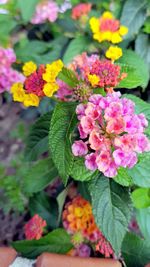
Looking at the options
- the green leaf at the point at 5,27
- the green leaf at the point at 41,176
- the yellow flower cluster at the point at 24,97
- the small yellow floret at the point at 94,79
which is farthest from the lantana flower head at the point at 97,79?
the green leaf at the point at 5,27

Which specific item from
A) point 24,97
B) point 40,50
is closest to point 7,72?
point 40,50

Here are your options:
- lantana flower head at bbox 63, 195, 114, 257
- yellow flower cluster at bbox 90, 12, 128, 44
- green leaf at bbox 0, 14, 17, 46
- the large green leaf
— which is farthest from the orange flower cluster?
green leaf at bbox 0, 14, 17, 46

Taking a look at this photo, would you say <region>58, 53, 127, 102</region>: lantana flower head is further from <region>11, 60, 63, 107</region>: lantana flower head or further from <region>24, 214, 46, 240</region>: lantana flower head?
<region>24, 214, 46, 240</region>: lantana flower head

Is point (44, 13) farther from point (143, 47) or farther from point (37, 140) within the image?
point (37, 140)

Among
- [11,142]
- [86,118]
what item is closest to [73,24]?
[11,142]

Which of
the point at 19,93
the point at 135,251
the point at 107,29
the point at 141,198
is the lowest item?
the point at 135,251
